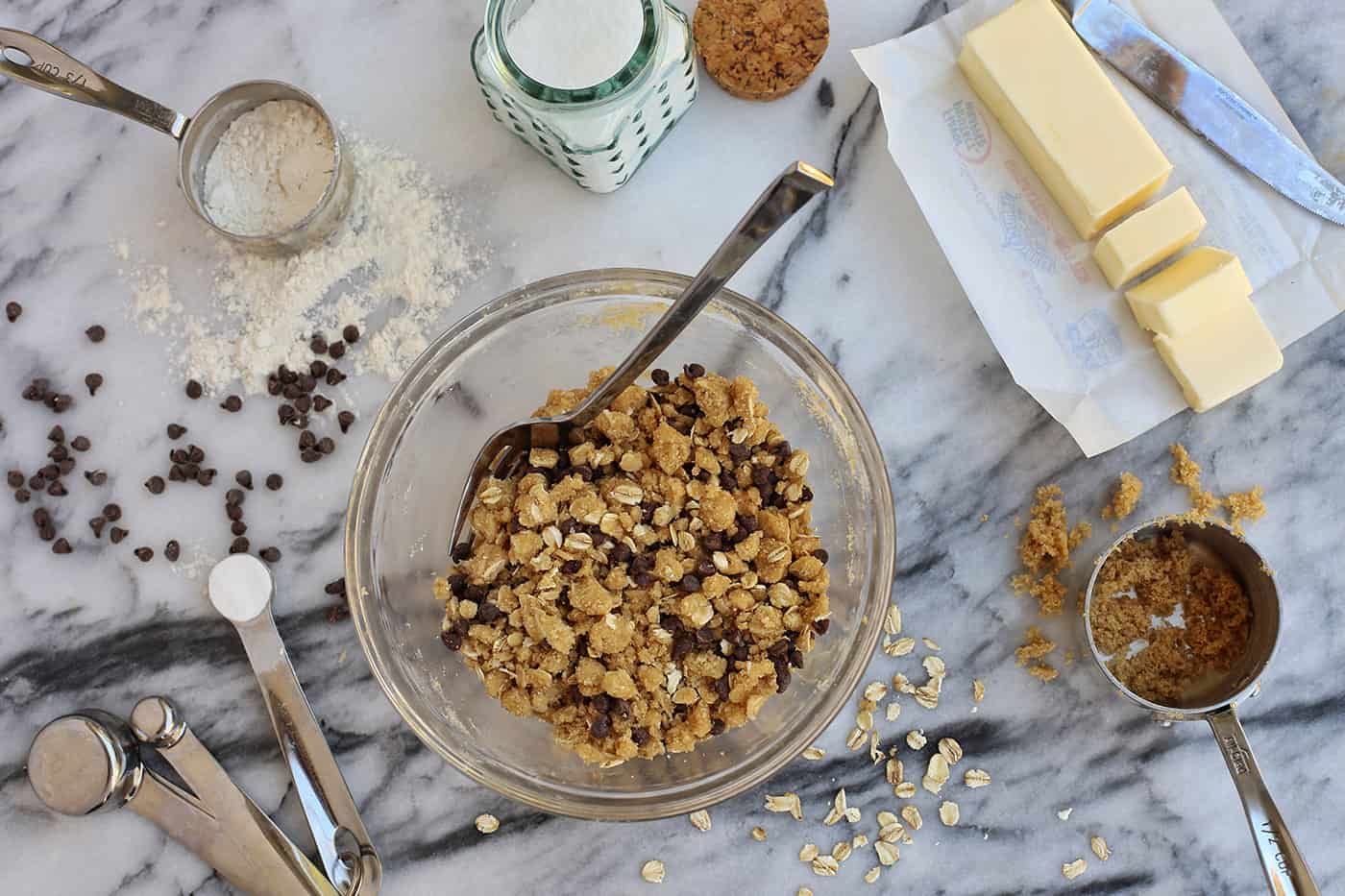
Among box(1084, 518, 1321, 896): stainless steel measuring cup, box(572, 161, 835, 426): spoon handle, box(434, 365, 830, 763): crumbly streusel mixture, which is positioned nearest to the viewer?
box(572, 161, 835, 426): spoon handle

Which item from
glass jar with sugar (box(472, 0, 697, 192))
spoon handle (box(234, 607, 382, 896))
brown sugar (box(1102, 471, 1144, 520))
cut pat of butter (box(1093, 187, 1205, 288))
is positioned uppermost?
glass jar with sugar (box(472, 0, 697, 192))

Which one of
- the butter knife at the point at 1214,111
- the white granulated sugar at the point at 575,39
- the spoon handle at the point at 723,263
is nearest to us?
the spoon handle at the point at 723,263

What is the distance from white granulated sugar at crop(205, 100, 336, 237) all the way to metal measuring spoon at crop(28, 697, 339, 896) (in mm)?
844

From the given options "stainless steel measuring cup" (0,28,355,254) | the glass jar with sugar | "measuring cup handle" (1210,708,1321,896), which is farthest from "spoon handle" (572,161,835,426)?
"measuring cup handle" (1210,708,1321,896)

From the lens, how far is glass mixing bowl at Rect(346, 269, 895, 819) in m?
1.57

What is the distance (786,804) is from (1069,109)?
1262 millimetres

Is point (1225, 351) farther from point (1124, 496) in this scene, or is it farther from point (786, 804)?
point (786, 804)

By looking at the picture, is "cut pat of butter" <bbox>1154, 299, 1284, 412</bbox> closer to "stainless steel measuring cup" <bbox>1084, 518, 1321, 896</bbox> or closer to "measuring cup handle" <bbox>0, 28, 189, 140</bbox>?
"stainless steel measuring cup" <bbox>1084, 518, 1321, 896</bbox>

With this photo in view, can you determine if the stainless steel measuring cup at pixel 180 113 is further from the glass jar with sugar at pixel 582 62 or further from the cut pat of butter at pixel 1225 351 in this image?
the cut pat of butter at pixel 1225 351

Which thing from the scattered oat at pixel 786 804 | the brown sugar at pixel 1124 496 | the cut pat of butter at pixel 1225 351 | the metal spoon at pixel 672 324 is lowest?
the scattered oat at pixel 786 804

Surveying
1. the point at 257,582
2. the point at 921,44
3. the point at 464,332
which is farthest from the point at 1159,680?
the point at 257,582

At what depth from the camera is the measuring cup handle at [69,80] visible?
172cm

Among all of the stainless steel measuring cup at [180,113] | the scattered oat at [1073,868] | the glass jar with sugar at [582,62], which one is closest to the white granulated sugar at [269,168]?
the stainless steel measuring cup at [180,113]

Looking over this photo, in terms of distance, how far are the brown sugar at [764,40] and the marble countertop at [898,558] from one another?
0.09m
